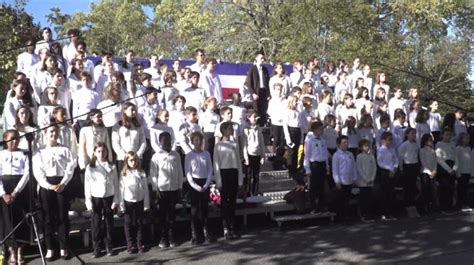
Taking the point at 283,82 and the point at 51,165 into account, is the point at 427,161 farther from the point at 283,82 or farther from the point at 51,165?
the point at 51,165

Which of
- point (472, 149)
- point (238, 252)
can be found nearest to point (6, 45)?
point (238, 252)

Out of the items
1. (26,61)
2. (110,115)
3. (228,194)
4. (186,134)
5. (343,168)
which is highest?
(26,61)

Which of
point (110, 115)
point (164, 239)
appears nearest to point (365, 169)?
point (164, 239)

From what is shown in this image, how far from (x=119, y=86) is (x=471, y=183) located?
773 centimetres

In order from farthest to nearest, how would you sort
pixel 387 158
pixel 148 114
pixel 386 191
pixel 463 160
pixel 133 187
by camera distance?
1. pixel 463 160
2. pixel 387 158
3. pixel 386 191
4. pixel 148 114
5. pixel 133 187

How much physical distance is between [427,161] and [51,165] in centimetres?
693

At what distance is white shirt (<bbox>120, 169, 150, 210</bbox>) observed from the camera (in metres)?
7.88

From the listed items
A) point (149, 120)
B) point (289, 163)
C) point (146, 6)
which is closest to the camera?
point (149, 120)

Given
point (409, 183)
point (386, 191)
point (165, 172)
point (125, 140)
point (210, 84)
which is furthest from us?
point (210, 84)

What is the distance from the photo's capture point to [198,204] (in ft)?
28.2

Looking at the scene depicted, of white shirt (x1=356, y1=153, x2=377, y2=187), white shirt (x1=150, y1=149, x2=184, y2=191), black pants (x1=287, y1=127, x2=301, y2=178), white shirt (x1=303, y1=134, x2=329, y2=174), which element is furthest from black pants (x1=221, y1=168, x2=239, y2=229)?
white shirt (x1=356, y1=153, x2=377, y2=187)

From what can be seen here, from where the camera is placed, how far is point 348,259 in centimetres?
768

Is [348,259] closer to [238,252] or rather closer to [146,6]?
[238,252]

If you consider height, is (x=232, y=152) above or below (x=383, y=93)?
below
